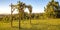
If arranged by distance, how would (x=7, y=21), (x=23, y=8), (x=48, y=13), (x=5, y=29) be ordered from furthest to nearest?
(x=48, y=13) < (x=7, y=21) < (x=23, y=8) < (x=5, y=29)

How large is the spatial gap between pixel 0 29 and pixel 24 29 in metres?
1.89

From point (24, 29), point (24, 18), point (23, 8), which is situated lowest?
point (24, 29)

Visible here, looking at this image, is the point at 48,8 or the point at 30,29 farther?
the point at 48,8

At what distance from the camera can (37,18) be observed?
57.2ft

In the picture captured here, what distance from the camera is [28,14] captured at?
14.4 metres

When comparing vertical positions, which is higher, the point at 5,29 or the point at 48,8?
the point at 48,8

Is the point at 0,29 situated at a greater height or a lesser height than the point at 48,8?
lesser

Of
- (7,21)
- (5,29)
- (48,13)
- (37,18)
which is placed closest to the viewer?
(5,29)

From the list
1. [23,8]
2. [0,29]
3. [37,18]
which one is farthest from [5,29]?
[37,18]

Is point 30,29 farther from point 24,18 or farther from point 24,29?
point 24,18

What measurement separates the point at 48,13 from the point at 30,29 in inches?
336

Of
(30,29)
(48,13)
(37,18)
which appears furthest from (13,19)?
(48,13)

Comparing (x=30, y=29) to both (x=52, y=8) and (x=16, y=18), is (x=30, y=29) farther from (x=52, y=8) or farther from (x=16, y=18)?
(x=52, y=8)

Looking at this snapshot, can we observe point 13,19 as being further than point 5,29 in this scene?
Yes
